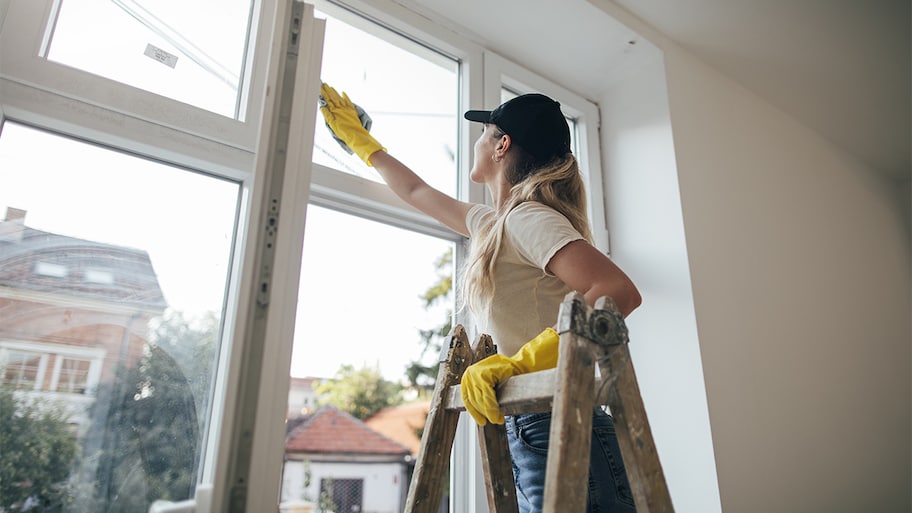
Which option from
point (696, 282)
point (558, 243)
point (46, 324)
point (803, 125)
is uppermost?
point (803, 125)

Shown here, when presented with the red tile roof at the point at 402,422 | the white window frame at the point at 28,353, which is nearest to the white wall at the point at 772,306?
the red tile roof at the point at 402,422

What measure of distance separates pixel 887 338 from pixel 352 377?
2456 millimetres

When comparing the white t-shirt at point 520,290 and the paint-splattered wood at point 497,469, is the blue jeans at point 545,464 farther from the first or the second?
the white t-shirt at point 520,290

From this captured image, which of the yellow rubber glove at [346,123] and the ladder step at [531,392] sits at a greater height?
the yellow rubber glove at [346,123]

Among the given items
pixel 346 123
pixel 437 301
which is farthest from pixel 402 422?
pixel 346 123

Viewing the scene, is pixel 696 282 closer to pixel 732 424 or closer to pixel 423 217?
pixel 732 424

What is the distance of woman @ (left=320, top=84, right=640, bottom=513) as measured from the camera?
1006mm

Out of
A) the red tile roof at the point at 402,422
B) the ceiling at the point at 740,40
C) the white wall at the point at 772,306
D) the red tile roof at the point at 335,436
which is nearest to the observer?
the red tile roof at the point at 335,436

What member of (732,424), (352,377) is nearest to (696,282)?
(732,424)

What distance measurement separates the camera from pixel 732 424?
1.77 metres

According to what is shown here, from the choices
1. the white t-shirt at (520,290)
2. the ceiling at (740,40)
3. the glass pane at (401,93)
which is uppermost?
the ceiling at (740,40)

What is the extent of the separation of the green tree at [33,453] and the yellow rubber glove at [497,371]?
2.32 ft

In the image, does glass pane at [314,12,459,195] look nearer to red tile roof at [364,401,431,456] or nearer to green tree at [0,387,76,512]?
green tree at [0,387,76,512]

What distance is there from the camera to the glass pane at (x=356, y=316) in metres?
1.53
